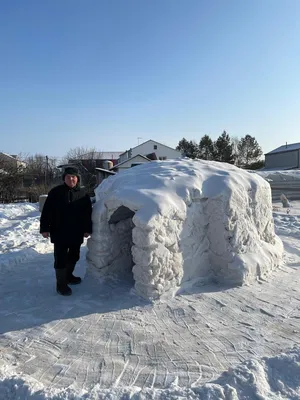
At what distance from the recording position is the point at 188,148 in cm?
5056

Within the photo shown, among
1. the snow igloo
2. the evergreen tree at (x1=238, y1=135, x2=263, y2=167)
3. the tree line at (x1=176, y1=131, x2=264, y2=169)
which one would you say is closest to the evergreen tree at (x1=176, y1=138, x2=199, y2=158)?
the tree line at (x1=176, y1=131, x2=264, y2=169)

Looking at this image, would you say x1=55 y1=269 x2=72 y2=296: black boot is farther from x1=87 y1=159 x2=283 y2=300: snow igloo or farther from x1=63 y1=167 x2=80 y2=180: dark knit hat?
x1=63 y1=167 x2=80 y2=180: dark knit hat

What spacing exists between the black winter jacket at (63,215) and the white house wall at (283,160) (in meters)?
39.6

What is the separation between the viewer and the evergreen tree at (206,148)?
45.8 m

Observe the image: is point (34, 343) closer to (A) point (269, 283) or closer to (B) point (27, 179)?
(A) point (269, 283)

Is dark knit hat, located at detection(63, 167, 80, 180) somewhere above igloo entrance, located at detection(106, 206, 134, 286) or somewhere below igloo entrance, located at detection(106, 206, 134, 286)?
above

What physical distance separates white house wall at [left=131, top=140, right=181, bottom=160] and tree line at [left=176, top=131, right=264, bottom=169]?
2.27 m

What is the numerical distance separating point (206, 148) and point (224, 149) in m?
2.81

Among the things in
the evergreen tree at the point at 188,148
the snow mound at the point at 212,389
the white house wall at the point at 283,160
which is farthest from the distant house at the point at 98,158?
the snow mound at the point at 212,389

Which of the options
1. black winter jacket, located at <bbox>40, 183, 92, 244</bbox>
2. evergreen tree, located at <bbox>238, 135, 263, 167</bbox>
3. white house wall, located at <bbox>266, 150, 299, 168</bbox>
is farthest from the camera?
evergreen tree, located at <bbox>238, 135, 263, 167</bbox>

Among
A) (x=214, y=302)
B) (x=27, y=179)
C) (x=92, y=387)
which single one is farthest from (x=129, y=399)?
(x=27, y=179)

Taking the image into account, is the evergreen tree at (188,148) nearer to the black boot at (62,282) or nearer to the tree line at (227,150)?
the tree line at (227,150)

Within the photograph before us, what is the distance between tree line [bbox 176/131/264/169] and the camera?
147ft

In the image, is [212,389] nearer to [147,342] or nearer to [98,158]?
[147,342]
